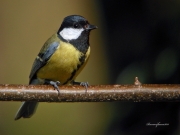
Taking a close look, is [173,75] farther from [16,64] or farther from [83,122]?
[16,64]

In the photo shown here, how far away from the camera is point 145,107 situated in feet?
9.68

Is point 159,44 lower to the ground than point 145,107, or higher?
higher

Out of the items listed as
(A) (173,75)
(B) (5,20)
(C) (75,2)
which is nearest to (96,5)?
(C) (75,2)

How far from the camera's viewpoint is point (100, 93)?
2.29 meters

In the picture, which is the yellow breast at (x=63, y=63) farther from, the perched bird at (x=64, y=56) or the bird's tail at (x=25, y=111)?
the bird's tail at (x=25, y=111)

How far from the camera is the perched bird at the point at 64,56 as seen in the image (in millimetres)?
2812

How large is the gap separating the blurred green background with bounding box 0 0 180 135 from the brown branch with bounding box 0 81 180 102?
0.40 metres

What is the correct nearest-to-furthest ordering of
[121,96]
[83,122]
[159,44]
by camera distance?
1. [121,96]
2. [159,44]
3. [83,122]

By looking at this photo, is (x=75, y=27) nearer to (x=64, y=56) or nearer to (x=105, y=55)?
(x=64, y=56)

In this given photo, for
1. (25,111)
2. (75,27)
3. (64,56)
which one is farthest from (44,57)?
(25,111)

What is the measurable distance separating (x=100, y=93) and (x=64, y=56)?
0.60 metres

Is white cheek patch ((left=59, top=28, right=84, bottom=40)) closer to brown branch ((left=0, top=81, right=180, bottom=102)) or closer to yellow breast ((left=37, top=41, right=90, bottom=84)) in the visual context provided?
yellow breast ((left=37, top=41, right=90, bottom=84))

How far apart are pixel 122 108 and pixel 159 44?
1.84ft

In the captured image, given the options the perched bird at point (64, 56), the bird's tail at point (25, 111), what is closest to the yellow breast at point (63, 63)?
the perched bird at point (64, 56)
